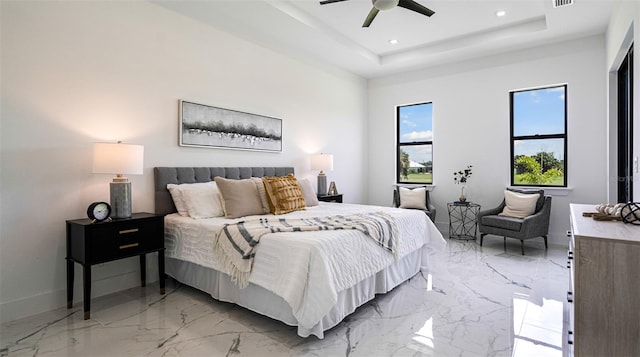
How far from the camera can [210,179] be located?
3.85 metres

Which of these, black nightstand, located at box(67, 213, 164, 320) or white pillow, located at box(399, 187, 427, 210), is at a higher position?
white pillow, located at box(399, 187, 427, 210)

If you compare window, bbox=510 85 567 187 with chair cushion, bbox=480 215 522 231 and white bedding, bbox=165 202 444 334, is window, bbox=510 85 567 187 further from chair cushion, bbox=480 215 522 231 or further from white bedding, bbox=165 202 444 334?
white bedding, bbox=165 202 444 334

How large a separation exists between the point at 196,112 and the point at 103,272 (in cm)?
183

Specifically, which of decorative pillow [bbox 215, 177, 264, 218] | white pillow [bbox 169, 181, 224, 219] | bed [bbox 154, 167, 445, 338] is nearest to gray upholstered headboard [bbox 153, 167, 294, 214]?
bed [bbox 154, 167, 445, 338]

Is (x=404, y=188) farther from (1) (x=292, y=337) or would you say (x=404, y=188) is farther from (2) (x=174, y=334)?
(2) (x=174, y=334)

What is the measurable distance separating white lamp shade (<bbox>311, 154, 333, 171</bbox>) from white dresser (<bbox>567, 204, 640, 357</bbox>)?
3905 mm

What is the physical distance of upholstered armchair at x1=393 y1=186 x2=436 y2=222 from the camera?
5512mm

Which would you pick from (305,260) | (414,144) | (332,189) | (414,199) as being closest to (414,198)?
(414,199)

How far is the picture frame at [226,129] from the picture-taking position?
3719 millimetres

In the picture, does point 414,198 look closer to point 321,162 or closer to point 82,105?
point 321,162

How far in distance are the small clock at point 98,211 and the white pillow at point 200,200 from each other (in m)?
0.68

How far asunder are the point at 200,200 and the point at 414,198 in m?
3.55

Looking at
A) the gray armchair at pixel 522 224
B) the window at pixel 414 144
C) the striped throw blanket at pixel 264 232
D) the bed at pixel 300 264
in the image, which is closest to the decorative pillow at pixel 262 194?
the bed at pixel 300 264

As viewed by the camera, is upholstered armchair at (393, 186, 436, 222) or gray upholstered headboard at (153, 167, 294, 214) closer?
gray upholstered headboard at (153, 167, 294, 214)
